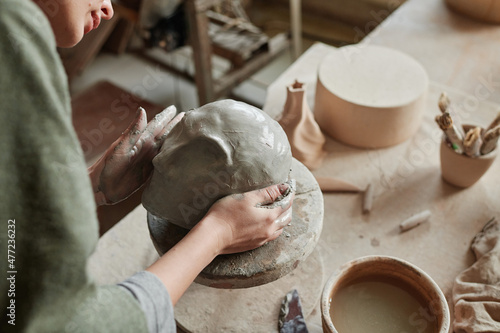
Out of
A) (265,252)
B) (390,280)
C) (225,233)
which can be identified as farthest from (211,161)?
(390,280)

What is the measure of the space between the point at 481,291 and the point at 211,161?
88 centimetres

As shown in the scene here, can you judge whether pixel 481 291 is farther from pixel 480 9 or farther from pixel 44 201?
pixel 480 9

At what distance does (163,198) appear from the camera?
1063mm

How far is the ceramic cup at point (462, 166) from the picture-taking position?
1.55 meters

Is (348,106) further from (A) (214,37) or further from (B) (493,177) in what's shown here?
(A) (214,37)

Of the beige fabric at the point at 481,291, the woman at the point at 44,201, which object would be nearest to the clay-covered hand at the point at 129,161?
the woman at the point at 44,201

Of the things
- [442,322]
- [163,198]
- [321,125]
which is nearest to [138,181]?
[163,198]

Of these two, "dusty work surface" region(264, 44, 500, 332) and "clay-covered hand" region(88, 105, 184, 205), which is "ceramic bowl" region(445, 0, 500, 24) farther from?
"clay-covered hand" region(88, 105, 184, 205)

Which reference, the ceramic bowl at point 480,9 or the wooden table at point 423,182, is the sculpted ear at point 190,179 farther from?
the ceramic bowl at point 480,9

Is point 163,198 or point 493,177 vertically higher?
point 163,198

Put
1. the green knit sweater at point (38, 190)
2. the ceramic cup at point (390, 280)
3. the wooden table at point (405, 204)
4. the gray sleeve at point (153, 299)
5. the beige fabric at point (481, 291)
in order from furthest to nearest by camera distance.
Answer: the wooden table at point (405, 204) → the beige fabric at point (481, 291) → the ceramic cup at point (390, 280) → the gray sleeve at point (153, 299) → the green knit sweater at point (38, 190)

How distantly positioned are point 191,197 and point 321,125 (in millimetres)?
1018

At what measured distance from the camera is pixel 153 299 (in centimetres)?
86

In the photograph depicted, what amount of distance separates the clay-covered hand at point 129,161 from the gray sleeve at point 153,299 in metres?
0.34
